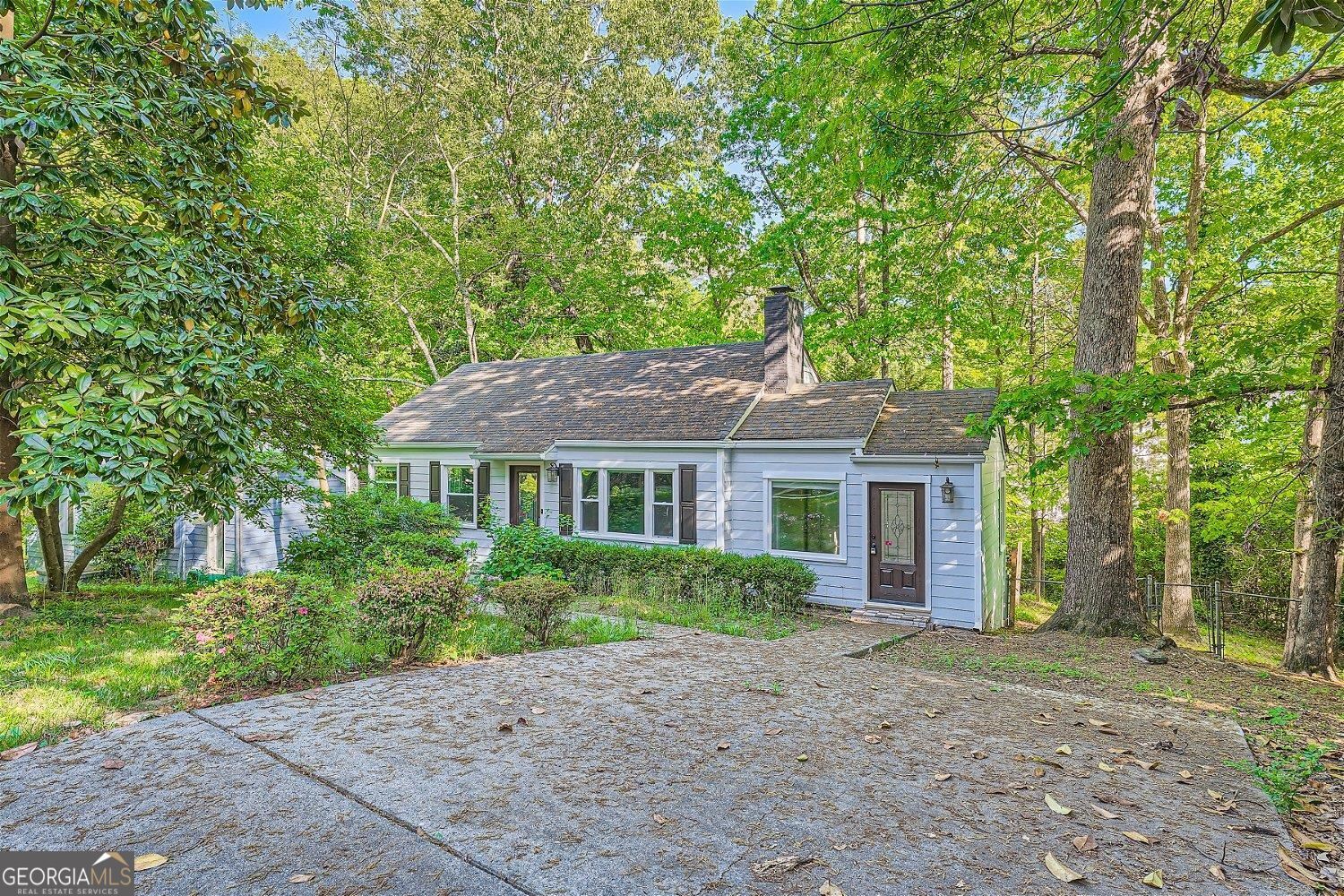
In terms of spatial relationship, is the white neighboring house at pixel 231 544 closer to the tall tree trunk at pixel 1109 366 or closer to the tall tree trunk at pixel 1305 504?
the tall tree trunk at pixel 1109 366

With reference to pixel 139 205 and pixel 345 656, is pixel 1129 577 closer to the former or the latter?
pixel 345 656

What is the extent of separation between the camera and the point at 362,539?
11.3 m

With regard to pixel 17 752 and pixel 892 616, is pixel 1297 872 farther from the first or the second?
pixel 892 616

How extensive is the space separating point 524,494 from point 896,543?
8.29 metres

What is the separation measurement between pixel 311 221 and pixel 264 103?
553 centimetres

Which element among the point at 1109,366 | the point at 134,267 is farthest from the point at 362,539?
the point at 1109,366

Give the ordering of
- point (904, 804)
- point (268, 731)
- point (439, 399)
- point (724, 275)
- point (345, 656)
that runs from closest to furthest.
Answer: point (904, 804) < point (268, 731) < point (345, 656) < point (439, 399) < point (724, 275)

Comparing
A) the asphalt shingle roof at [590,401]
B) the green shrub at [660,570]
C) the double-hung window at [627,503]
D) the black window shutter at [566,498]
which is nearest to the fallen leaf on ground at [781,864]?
the green shrub at [660,570]

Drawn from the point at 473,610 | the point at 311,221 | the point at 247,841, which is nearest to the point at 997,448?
the point at 473,610

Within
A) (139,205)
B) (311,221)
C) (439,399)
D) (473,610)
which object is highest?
(311,221)

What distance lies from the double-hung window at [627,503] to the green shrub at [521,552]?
1.27 metres

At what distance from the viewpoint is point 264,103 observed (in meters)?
6.91

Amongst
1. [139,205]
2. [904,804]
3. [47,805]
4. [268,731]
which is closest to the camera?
[47,805]

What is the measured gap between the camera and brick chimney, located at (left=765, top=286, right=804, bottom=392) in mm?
13859
